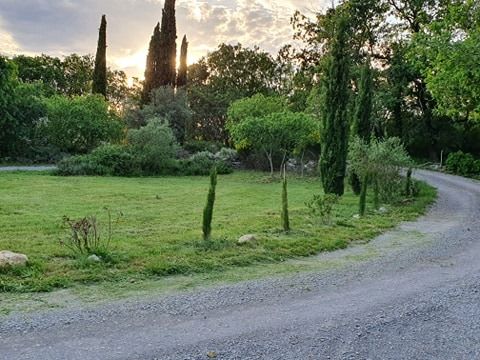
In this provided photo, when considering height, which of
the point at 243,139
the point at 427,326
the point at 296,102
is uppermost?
the point at 296,102

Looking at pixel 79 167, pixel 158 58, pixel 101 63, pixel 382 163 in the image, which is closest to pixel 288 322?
pixel 382 163

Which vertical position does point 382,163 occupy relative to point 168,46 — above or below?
below

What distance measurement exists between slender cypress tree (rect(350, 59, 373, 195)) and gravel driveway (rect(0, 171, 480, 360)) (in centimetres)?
1109

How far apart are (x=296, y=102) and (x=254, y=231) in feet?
89.1

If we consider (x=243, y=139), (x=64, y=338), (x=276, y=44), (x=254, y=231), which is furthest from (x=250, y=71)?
(x=64, y=338)

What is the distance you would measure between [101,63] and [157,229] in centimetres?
3150

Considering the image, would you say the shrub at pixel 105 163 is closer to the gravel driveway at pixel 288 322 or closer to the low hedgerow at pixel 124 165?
the low hedgerow at pixel 124 165

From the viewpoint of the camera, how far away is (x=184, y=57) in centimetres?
4494

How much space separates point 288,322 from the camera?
5.20 metres

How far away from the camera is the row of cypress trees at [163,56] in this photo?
1503 inches

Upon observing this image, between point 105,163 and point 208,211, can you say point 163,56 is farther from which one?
point 208,211

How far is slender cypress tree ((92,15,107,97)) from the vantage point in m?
38.2

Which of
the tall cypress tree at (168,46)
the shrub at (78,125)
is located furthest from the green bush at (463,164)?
the tall cypress tree at (168,46)

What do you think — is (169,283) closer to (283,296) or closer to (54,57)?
(283,296)
